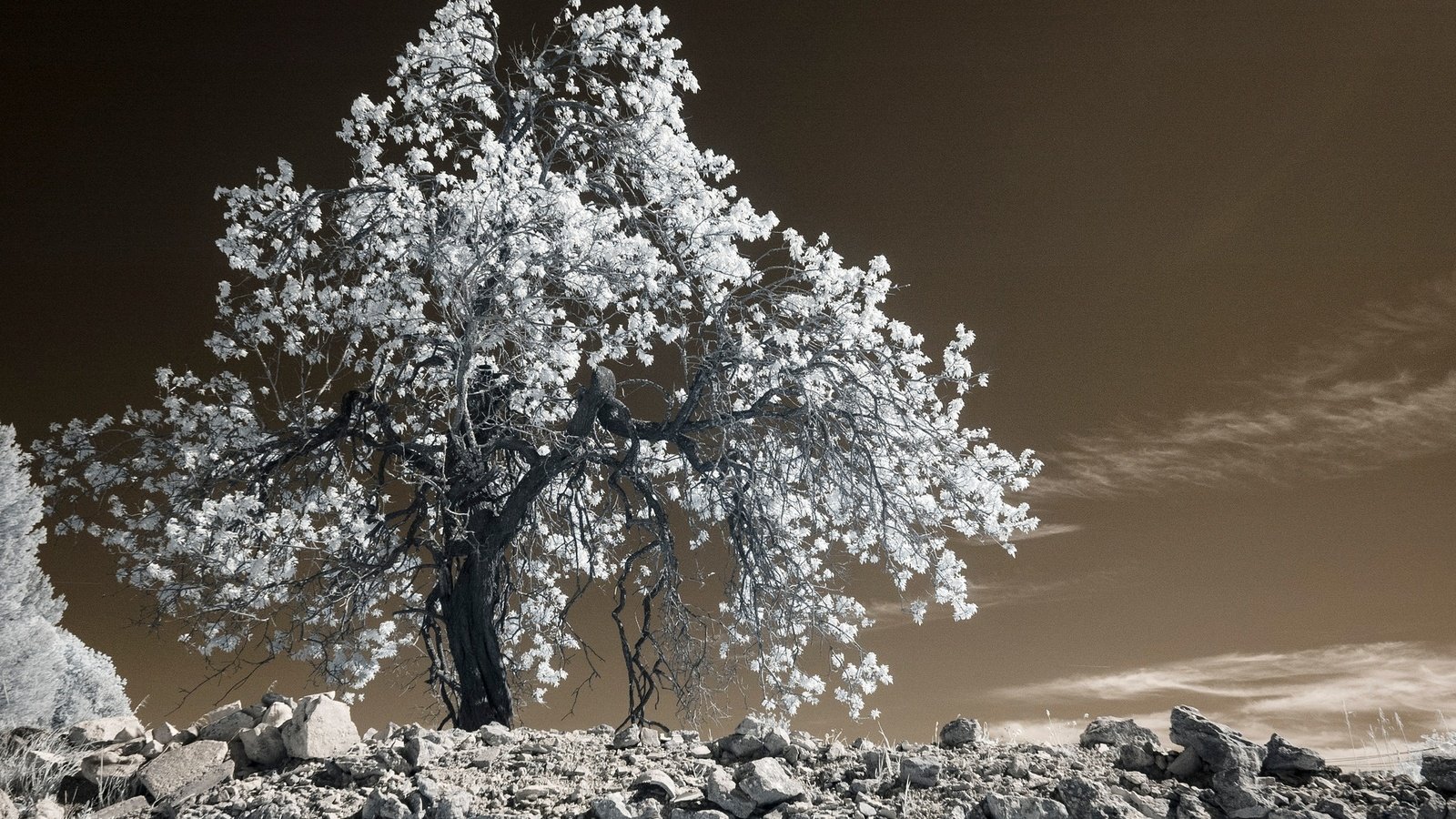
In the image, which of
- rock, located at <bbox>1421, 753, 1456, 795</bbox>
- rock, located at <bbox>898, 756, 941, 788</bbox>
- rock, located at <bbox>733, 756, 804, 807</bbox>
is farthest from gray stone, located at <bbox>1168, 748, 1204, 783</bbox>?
rock, located at <bbox>733, 756, 804, 807</bbox>

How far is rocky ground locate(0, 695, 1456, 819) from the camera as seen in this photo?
514 centimetres

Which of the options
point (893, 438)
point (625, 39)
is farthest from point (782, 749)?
point (625, 39)

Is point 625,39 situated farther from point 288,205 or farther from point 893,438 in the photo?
point 893,438

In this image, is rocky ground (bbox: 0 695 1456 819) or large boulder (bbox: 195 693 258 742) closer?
rocky ground (bbox: 0 695 1456 819)

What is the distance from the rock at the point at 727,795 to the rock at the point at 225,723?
3.33 metres

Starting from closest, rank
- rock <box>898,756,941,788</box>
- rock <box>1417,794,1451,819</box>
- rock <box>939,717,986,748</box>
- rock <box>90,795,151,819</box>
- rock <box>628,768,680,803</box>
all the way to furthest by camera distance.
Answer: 1. rock <box>1417,794,1451,819</box>
2. rock <box>628,768,680,803</box>
3. rock <box>898,756,941,788</box>
4. rock <box>90,795,151,819</box>
5. rock <box>939,717,986,748</box>

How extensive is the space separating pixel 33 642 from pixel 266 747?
1184 centimetres

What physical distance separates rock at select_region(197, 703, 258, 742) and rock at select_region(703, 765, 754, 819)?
131 inches

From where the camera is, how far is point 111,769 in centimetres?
613

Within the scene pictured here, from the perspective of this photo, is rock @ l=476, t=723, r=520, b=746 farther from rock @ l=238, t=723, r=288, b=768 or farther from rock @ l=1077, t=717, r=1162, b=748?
rock @ l=1077, t=717, r=1162, b=748

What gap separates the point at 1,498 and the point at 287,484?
9.81 metres

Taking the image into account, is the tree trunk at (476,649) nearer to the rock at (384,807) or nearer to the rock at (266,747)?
the rock at (266,747)

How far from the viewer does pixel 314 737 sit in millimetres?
5984

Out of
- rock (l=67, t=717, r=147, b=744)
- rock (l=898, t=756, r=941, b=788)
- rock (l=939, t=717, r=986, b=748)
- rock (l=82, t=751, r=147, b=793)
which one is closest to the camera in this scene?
rock (l=898, t=756, r=941, b=788)
